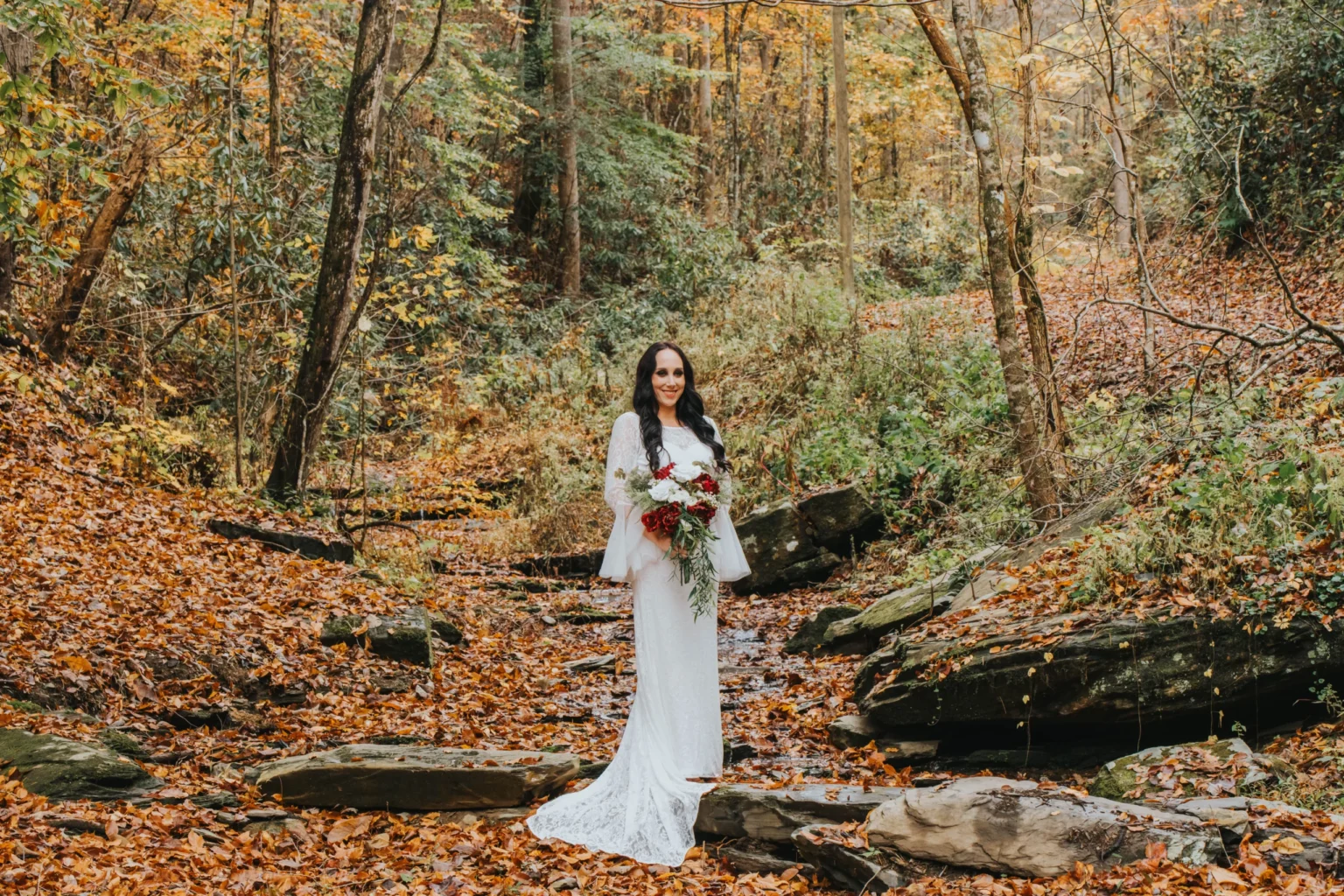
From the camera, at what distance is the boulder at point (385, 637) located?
8.88m

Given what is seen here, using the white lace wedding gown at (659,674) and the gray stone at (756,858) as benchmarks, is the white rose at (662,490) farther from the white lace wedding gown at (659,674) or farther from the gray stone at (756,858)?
the gray stone at (756,858)

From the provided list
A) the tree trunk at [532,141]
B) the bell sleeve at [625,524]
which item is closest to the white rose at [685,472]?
the bell sleeve at [625,524]

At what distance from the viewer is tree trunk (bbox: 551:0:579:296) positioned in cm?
2425

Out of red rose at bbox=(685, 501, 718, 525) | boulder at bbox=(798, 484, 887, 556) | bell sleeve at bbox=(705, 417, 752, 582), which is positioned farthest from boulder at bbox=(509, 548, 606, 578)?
red rose at bbox=(685, 501, 718, 525)

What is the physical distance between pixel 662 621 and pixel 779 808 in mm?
1340

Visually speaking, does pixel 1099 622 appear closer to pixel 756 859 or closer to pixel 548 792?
pixel 756 859

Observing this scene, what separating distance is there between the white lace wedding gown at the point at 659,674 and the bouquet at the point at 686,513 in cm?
10

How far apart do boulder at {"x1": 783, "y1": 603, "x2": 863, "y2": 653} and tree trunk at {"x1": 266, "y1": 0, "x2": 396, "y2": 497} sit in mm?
6307

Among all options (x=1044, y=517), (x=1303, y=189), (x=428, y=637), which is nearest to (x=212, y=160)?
(x=428, y=637)

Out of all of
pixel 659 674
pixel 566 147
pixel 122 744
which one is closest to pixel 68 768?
pixel 122 744

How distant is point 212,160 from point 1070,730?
37.4 feet

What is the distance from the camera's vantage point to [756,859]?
5145 mm

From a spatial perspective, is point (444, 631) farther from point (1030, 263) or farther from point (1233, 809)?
point (1233, 809)

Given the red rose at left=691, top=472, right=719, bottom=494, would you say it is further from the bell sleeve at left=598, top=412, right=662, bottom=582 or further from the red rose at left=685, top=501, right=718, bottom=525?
the bell sleeve at left=598, top=412, right=662, bottom=582
